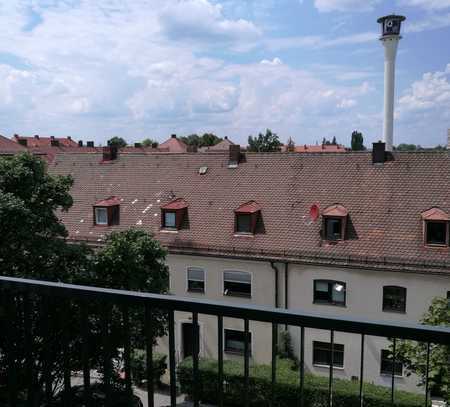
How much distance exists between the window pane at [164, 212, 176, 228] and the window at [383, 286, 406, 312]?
26.3 ft

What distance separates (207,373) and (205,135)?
83.4 m

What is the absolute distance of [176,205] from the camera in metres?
18.4

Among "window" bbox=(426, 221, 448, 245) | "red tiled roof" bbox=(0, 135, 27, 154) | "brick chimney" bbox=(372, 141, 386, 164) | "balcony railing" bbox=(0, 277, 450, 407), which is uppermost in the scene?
"red tiled roof" bbox=(0, 135, 27, 154)

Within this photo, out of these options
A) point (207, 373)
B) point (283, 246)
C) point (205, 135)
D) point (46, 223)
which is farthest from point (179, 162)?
point (205, 135)

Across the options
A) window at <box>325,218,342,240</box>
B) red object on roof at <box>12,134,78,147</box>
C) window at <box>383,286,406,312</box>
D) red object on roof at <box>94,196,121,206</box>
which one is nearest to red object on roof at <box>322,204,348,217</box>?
window at <box>325,218,342,240</box>

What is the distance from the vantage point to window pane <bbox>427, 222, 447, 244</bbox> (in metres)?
14.8

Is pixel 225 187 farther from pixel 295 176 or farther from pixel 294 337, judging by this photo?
pixel 294 337

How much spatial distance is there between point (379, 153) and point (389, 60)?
18055 millimetres

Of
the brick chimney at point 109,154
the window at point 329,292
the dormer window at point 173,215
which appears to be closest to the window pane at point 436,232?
the window at point 329,292

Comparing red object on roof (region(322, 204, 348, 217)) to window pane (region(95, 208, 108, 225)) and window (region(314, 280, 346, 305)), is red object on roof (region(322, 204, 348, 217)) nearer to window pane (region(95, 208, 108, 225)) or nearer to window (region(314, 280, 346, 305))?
window (region(314, 280, 346, 305))

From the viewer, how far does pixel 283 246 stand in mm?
16062

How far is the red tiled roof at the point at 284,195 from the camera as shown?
1566 centimetres

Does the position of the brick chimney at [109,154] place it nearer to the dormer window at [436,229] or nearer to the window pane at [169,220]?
the window pane at [169,220]

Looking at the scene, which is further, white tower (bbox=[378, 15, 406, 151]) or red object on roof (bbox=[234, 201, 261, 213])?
white tower (bbox=[378, 15, 406, 151])
